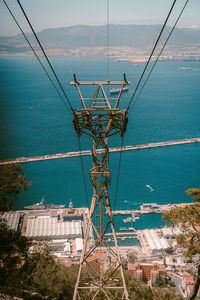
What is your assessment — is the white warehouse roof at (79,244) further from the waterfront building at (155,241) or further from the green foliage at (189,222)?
the green foliage at (189,222)

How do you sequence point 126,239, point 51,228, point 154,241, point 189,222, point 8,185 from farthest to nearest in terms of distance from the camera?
1. point 51,228
2. point 126,239
3. point 154,241
4. point 189,222
5. point 8,185

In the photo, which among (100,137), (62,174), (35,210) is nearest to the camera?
(100,137)

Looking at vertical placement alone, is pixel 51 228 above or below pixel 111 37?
below

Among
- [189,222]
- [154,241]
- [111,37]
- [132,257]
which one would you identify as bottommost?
[189,222]

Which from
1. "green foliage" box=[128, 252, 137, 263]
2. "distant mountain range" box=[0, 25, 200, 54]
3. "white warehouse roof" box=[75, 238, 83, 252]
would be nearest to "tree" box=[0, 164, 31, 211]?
"green foliage" box=[128, 252, 137, 263]

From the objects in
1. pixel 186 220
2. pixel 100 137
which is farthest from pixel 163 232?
pixel 100 137

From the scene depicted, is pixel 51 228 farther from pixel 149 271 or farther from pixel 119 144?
pixel 119 144

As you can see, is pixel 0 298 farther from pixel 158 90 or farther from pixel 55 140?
pixel 158 90

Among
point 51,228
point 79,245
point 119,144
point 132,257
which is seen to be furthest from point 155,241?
point 119,144
